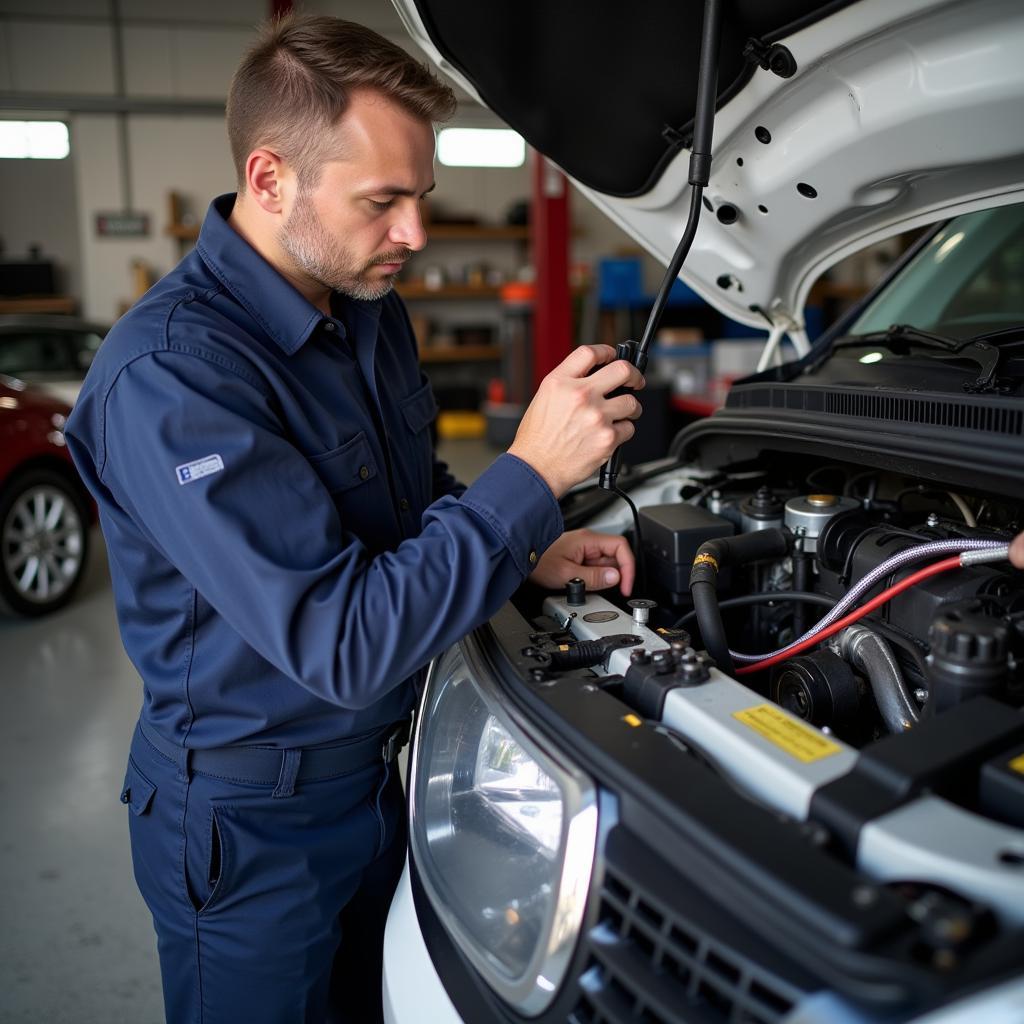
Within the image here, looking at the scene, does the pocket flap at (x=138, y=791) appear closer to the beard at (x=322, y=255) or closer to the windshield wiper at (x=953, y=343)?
the beard at (x=322, y=255)

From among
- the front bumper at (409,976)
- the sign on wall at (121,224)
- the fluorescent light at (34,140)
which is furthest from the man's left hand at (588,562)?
the fluorescent light at (34,140)

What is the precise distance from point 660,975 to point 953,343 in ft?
3.54

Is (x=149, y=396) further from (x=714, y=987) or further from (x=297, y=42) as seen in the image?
(x=714, y=987)

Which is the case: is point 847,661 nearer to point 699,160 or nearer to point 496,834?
point 496,834

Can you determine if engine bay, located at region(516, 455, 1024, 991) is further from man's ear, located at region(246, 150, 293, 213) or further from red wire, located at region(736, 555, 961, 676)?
man's ear, located at region(246, 150, 293, 213)

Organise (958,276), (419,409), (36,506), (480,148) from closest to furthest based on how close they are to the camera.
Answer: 1. (419,409)
2. (958,276)
3. (36,506)
4. (480,148)

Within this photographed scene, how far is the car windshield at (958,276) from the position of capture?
1718mm

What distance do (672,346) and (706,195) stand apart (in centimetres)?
513

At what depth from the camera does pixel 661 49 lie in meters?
1.27

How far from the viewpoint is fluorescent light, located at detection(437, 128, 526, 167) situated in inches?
384

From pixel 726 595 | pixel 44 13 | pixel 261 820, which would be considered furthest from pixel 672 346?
pixel 44 13

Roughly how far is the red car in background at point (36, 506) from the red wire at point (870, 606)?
3440 millimetres

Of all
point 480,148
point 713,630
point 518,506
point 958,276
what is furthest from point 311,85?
point 480,148

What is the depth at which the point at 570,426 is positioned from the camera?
1.04m
